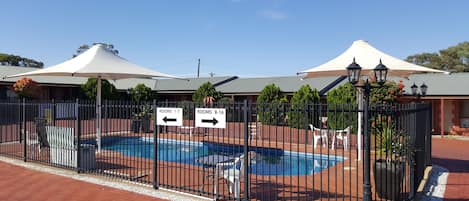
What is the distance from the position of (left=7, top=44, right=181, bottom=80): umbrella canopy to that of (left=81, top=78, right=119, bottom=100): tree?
43.2ft

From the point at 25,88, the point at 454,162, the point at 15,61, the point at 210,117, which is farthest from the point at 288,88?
the point at 15,61

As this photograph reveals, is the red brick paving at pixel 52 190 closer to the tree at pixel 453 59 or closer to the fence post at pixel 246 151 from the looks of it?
the fence post at pixel 246 151

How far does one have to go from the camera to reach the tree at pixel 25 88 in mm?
20297

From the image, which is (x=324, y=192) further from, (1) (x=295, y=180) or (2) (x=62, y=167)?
(2) (x=62, y=167)

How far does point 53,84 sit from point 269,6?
15.3 metres

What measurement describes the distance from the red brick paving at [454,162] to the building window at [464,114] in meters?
2.66

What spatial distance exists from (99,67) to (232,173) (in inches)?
220

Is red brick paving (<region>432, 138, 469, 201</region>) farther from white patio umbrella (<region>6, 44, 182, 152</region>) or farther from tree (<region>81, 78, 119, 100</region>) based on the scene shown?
tree (<region>81, 78, 119, 100</region>)

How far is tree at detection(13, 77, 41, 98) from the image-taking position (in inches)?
799

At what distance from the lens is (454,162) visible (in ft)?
34.4

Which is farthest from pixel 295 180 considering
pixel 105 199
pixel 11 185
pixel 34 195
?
pixel 11 185

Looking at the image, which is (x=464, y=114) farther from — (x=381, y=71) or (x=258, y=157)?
(x=381, y=71)

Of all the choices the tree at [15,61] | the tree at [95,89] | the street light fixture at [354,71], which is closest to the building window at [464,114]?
the street light fixture at [354,71]

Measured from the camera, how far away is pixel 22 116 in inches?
428
